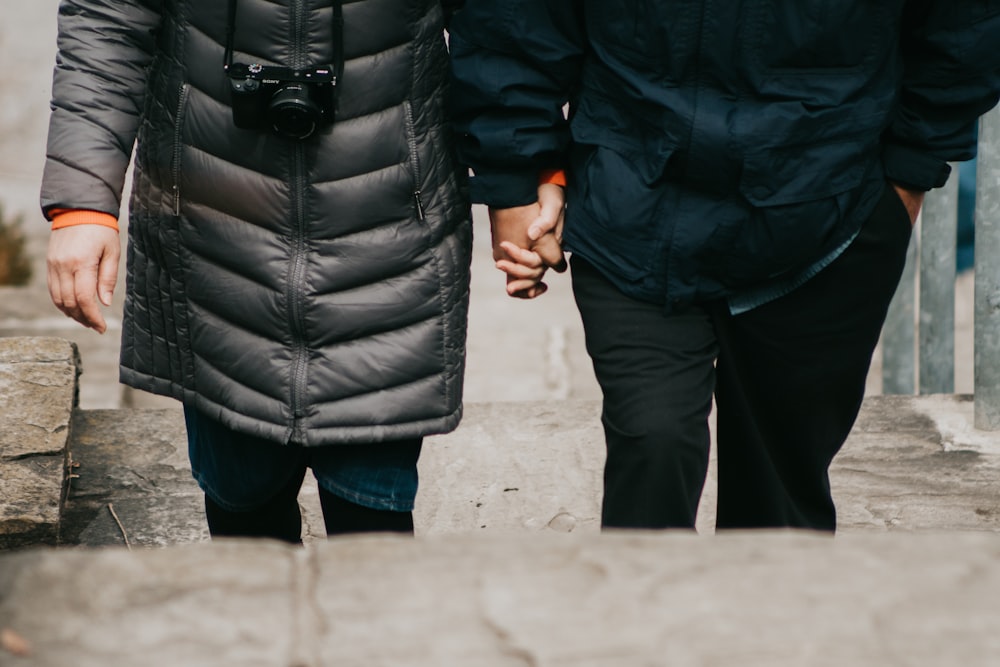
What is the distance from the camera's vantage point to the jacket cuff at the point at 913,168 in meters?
2.15

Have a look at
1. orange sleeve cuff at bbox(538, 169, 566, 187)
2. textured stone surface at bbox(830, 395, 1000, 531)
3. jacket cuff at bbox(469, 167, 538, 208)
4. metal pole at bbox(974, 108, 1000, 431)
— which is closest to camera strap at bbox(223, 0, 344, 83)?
jacket cuff at bbox(469, 167, 538, 208)

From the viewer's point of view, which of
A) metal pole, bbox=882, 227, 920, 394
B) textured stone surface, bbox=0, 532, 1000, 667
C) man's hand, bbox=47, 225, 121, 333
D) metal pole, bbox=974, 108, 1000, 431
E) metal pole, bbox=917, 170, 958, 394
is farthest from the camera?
metal pole, bbox=882, 227, 920, 394

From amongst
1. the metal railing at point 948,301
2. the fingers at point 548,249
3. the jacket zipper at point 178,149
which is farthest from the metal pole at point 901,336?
the jacket zipper at point 178,149

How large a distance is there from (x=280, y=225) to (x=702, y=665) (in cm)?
109

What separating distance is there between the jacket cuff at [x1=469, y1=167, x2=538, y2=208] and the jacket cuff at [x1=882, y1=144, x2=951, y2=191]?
57cm

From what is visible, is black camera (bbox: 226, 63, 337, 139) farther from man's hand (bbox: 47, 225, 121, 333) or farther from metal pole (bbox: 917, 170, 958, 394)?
metal pole (bbox: 917, 170, 958, 394)

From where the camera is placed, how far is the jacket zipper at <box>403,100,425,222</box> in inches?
79.1

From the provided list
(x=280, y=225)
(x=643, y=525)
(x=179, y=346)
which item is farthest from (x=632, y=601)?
(x=179, y=346)

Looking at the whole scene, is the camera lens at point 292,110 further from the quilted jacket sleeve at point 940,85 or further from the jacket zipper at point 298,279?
the quilted jacket sleeve at point 940,85

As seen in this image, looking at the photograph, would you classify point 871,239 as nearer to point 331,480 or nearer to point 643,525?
point 643,525

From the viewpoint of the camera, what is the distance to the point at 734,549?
1320 mm

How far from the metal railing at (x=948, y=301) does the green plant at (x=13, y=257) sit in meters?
4.28

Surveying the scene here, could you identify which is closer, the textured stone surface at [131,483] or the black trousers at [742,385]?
the black trousers at [742,385]

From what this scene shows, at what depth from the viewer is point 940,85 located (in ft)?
6.93
